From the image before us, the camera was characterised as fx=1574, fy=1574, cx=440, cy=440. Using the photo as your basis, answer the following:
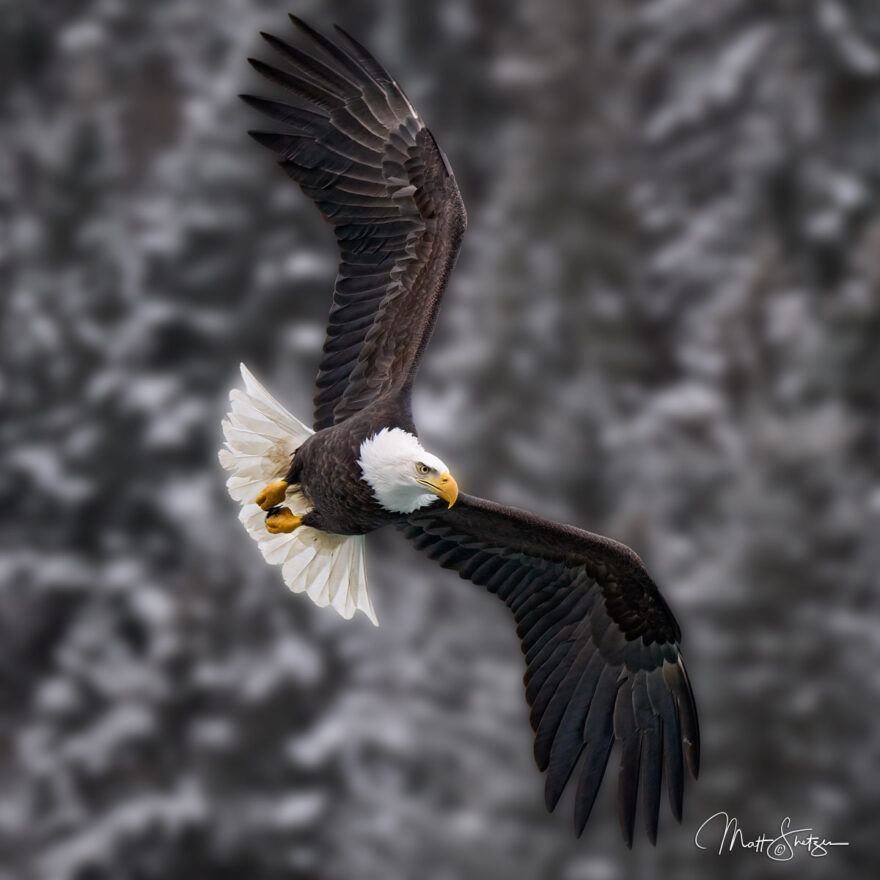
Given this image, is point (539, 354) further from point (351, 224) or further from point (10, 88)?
point (351, 224)

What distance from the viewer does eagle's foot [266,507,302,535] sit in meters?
5.70

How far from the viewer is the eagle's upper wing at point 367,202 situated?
5.81 m

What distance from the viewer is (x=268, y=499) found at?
569 cm

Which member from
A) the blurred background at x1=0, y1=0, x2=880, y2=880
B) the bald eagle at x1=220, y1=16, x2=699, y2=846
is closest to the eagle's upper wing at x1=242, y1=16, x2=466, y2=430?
the bald eagle at x1=220, y1=16, x2=699, y2=846

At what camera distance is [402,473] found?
5.09 m

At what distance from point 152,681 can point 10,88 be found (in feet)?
20.4

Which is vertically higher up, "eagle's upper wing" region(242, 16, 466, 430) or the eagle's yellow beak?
"eagle's upper wing" region(242, 16, 466, 430)

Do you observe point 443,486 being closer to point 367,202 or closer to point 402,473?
point 402,473

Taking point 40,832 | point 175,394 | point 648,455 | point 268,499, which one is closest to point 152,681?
point 40,832
